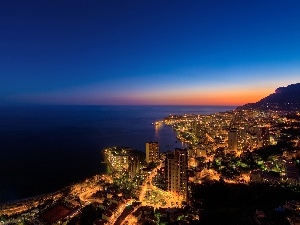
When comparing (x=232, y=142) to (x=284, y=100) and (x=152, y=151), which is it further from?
(x=284, y=100)

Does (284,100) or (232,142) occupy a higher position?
(284,100)

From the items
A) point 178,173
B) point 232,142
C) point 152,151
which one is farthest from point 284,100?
point 178,173

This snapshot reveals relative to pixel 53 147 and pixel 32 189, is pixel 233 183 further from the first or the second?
pixel 53 147

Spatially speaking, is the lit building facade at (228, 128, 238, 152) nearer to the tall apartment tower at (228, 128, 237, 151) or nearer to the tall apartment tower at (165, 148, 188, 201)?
the tall apartment tower at (228, 128, 237, 151)

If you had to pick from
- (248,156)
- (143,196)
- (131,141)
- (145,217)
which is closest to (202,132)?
(131,141)

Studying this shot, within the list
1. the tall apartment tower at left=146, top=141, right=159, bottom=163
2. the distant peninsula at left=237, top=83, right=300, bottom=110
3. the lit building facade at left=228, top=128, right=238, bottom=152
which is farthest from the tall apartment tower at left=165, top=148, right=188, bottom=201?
the distant peninsula at left=237, top=83, right=300, bottom=110

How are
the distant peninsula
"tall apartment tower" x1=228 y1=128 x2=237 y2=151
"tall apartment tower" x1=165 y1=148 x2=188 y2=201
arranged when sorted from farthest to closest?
the distant peninsula < "tall apartment tower" x1=228 y1=128 x2=237 y2=151 < "tall apartment tower" x1=165 y1=148 x2=188 y2=201
